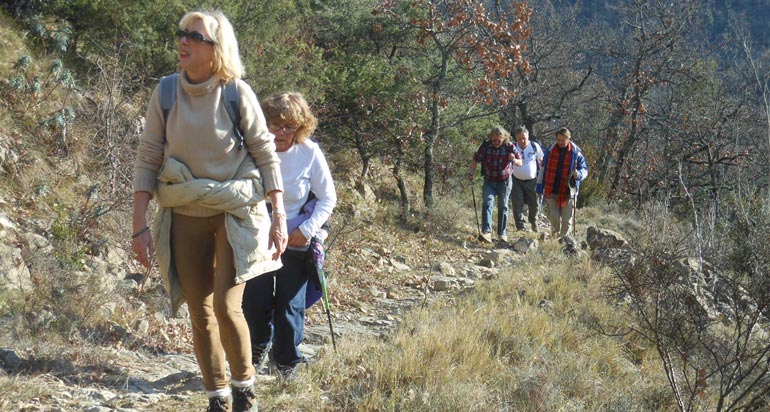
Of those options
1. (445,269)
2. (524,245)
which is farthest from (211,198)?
Result: (524,245)

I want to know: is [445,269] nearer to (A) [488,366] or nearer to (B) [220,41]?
(A) [488,366]

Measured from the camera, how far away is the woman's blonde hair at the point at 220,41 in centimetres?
284

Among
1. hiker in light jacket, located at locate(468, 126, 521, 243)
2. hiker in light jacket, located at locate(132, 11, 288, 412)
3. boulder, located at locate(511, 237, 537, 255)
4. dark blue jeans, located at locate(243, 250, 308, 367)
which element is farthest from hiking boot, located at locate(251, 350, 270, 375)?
hiker in light jacket, located at locate(468, 126, 521, 243)

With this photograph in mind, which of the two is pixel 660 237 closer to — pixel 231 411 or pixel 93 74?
pixel 231 411

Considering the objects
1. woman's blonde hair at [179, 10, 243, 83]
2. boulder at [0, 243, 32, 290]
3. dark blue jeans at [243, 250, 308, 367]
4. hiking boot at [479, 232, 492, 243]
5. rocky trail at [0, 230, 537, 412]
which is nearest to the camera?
woman's blonde hair at [179, 10, 243, 83]

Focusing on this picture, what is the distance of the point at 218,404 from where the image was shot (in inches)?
120

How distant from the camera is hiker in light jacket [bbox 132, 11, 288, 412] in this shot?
2.85m

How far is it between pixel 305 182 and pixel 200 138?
1026 mm

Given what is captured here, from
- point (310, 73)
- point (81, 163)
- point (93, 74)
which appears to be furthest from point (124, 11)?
point (310, 73)

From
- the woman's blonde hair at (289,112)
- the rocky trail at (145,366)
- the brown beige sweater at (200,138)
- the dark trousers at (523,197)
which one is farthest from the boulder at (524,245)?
the brown beige sweater at (200,138)

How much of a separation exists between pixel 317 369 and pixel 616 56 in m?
16.2

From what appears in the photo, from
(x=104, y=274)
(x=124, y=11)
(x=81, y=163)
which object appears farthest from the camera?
(x=124, y=11)

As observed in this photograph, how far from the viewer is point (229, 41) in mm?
2908

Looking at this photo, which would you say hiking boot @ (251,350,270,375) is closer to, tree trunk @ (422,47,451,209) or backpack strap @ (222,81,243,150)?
backpack strap @ (222,81,243,150)
